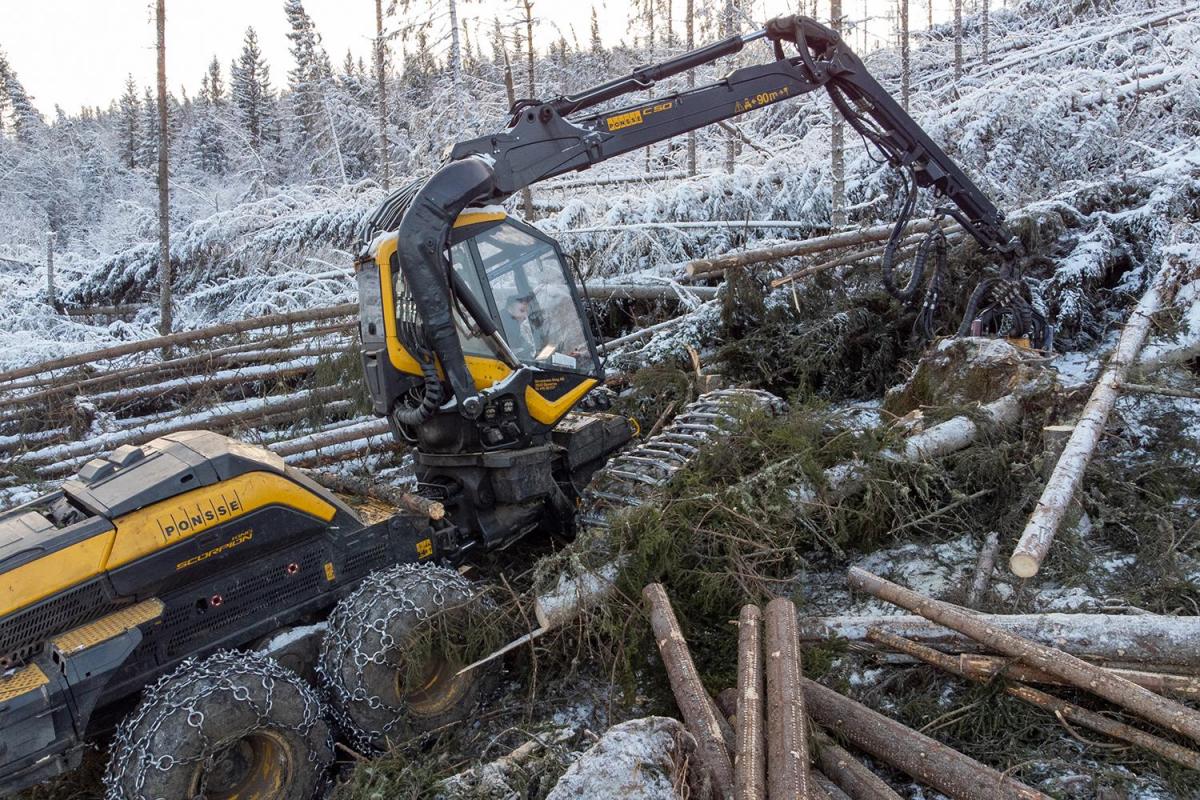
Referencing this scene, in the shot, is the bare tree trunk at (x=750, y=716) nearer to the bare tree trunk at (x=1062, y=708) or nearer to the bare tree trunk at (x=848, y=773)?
the bare tree trunk at (x=848, y=773)

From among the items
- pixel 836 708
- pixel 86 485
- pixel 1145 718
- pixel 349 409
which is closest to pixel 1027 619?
pixel 1145 718

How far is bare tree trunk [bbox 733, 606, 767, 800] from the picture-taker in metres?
2.70

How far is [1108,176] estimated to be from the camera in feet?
30.0

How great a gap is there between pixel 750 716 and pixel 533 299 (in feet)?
9.56

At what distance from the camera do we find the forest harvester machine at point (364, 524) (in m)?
3.24

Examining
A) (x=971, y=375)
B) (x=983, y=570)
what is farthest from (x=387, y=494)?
(x=971, y=375)

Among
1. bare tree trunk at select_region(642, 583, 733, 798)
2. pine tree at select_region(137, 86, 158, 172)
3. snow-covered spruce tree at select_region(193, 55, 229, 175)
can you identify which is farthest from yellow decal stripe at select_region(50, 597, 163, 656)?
pine tree at select_region(137, 86, 158, 172)

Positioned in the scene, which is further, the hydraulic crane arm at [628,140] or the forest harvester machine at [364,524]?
the hydraulic crane arm at [628,140]

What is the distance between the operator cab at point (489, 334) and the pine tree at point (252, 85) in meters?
40.4

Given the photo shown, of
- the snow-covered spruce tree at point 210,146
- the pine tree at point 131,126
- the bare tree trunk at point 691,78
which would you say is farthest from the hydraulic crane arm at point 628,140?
the pine tree at point 131,126

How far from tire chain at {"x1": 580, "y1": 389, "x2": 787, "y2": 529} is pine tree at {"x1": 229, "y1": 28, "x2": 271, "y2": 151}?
4030 centimetres

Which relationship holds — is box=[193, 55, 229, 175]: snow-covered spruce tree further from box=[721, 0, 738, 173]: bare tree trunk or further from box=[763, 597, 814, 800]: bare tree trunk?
box=[763, 597, 814, 800]: bare tree trunk

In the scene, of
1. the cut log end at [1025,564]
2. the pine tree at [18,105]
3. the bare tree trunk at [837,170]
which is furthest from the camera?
the pine tree at [18,105]

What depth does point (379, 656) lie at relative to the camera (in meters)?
3.76
